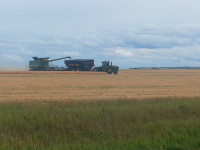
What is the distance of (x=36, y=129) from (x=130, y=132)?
2789 mm

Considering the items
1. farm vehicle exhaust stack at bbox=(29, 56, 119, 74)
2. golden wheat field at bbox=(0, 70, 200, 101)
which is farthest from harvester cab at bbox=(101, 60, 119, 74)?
golden wheat field at bbox=(0, 70, 200, 101)

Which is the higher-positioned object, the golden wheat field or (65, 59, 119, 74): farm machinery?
(65, 59, 119, 74): farm machinery

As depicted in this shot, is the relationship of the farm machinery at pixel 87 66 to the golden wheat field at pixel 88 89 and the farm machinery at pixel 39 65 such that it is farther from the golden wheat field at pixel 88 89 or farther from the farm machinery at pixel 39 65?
the golden wheat field at pixel 88 89

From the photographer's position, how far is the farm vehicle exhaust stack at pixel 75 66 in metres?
→ 57.1

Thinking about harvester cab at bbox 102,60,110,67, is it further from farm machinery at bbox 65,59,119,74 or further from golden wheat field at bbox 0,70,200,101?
golden wheat field at bbox 0,70,200,101

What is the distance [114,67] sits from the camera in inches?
2245

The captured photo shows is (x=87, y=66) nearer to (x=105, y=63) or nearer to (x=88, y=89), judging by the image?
(x=105, y=63)

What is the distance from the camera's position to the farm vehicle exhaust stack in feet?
187

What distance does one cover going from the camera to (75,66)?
5731cm

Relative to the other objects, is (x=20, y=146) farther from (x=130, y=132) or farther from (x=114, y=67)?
(x=114, y=67)

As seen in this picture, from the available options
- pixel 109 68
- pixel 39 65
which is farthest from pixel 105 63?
pixel 39 65

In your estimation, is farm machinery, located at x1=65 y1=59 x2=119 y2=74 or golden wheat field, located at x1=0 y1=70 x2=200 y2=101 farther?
farm machinery, located at x1=65 y1=59 x2=119 y2=74

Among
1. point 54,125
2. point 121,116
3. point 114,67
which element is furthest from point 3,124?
point 114,67

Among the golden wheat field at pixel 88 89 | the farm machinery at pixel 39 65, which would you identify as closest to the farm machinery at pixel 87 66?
the farm machinery at pixel 39 65
